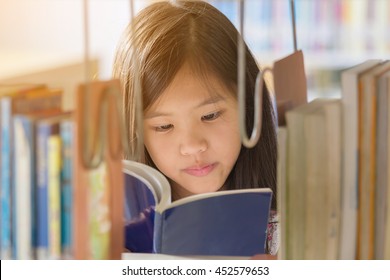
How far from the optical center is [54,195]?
0.81 metres

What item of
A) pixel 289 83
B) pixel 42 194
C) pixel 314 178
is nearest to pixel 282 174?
pixel 314 178

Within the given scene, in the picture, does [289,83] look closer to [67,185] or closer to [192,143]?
[192,143]

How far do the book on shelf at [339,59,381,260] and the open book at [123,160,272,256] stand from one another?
0.38 feet

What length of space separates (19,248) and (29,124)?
0.15 metres

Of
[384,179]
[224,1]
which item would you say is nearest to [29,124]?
[384,179]

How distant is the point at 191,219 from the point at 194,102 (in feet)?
0.86

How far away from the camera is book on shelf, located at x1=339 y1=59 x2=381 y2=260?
0.83 m

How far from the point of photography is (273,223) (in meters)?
1.17

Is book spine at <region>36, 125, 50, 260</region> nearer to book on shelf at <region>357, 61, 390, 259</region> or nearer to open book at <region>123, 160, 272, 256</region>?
open book at <region>123, 160, 272, 256</region>

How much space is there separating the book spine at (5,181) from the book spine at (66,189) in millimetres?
64

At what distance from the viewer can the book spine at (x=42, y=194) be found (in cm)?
80

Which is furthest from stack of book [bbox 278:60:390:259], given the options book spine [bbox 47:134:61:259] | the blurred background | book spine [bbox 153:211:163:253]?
the blurred background
